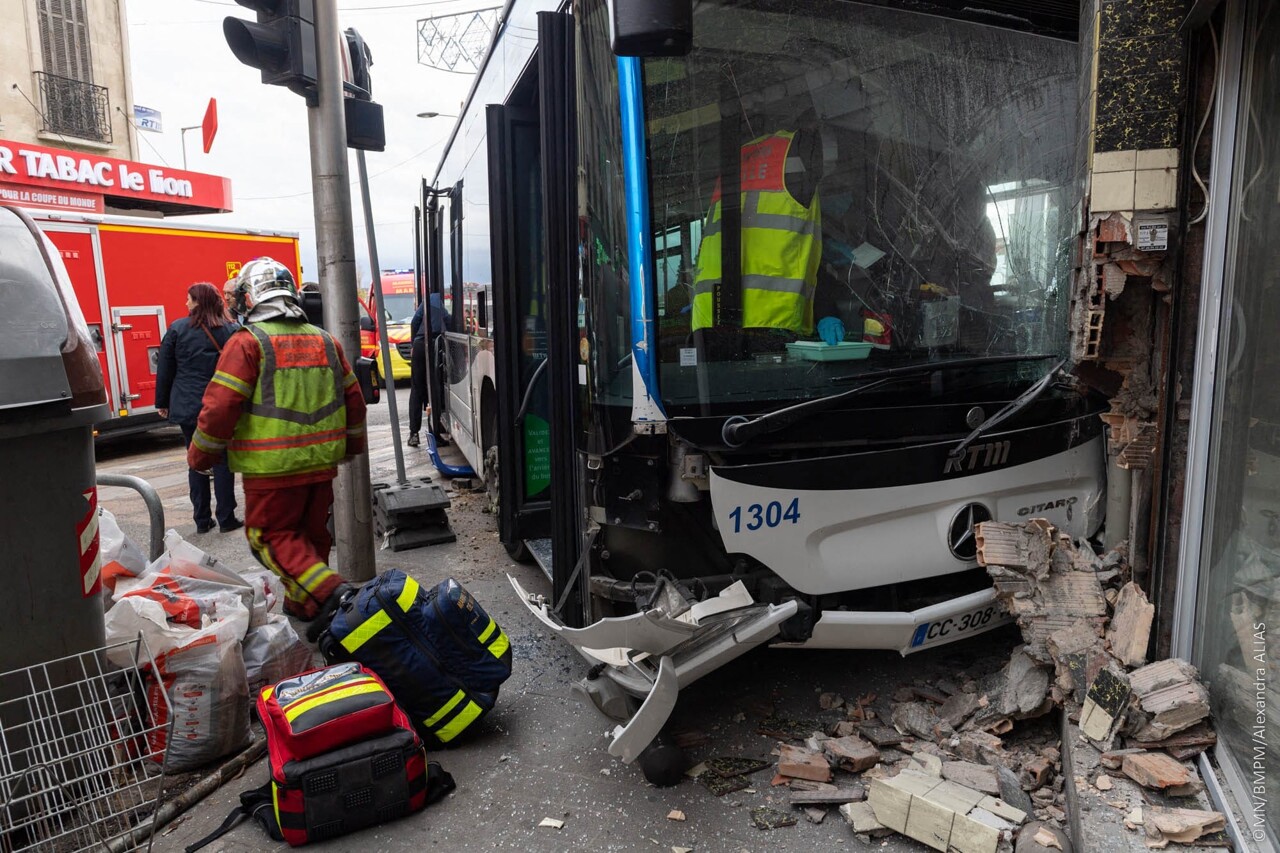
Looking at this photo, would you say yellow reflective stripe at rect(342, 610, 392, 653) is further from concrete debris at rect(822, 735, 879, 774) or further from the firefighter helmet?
the firefighter helmet

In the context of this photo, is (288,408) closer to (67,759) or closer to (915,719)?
(67,759)

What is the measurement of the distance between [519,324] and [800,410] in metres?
2.10

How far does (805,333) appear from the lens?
293cm

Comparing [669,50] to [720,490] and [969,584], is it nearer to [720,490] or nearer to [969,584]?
[720,490]

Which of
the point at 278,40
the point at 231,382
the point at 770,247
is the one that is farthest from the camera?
the point at 278,40

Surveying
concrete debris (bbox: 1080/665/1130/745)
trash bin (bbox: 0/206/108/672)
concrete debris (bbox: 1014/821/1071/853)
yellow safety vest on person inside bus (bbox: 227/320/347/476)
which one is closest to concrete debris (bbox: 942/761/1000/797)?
concrete debris (bbox: 1014/821/1071/853)

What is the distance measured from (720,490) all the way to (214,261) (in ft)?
36.9

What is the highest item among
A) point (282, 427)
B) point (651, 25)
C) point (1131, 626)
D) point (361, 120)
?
point (361, 120)

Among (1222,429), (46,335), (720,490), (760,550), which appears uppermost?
(46,335)

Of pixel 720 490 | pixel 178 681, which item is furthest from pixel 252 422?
pixel 720 490

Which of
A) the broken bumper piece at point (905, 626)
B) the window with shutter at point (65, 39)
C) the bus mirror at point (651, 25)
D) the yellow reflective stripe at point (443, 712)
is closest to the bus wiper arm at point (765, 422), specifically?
the broken bumper piece at point (905, 626)

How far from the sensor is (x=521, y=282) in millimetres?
4520

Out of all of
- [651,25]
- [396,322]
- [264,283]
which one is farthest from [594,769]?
[396,322]

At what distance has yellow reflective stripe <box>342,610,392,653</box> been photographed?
10.4 ft
